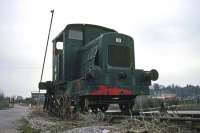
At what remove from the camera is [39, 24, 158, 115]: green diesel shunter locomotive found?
13.2 m

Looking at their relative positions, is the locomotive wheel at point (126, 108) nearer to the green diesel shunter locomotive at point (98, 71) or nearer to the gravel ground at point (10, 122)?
the green diesel shunter locomotive at point (98, 71)

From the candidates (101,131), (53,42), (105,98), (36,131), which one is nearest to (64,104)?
(105,98)

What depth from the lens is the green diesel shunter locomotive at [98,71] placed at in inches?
521

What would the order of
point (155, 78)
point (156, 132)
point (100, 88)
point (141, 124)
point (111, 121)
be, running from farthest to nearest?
1. point (155, 78)
2. point (100, 88)
3. point (111, 121)
4. point (141, 124)
5. point (156, 132)

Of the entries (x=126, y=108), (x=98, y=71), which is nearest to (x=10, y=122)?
(x=98, y=71)

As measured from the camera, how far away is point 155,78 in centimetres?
1398

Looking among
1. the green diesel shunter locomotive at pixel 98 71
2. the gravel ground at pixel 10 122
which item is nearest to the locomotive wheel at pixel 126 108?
the green diesel shunter locomotive at pixel 98 71

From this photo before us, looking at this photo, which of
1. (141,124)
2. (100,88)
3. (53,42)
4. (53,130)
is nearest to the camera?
(141,124)

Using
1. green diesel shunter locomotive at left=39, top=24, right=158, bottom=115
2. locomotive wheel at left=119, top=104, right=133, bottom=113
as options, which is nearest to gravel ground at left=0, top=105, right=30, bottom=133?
green diesel shunter locomotive at left=39, top=24, right=158, bottom=115

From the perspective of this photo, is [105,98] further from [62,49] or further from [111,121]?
[62,49]

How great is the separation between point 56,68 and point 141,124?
9848 millimetres

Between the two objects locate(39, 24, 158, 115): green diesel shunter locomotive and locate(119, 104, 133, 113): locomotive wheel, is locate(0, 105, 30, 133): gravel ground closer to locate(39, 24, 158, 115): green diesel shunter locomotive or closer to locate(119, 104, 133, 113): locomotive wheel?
locate(39, 24, 158, 115): green diesel shunter locomotive

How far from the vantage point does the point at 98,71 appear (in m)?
13.3

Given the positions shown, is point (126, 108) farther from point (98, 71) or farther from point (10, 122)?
point (10, 122)
